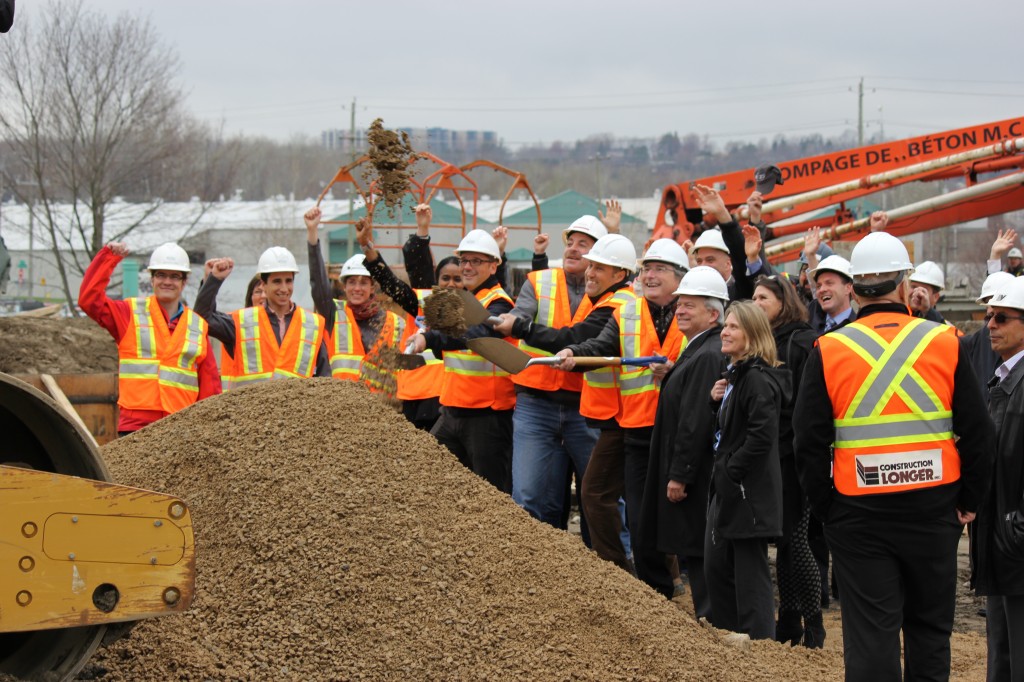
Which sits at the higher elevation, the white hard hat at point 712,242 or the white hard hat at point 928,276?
the white hard hat at point 712,242

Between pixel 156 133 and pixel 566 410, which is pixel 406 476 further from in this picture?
pixel 156 133

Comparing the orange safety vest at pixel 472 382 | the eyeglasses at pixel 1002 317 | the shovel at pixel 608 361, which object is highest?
the eyeglasses at pixel 1002 317

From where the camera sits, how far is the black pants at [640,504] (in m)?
6.48

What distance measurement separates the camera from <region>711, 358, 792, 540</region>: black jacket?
5535 millimetres

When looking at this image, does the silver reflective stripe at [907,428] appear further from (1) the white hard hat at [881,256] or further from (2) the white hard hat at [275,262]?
(2) the white hard hat at [275,262]

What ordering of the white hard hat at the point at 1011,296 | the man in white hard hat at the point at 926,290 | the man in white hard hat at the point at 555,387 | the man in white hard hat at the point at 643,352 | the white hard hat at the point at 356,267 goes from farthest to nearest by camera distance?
1. the white hard hat at the point at 356,267
2. the man in white hard hat at the point at 926,290
3. the man in white hard hat at the point at 555,387
4. the man in white hard hat at the point at 643,352
5. the white hard hat at the point at 1011,296

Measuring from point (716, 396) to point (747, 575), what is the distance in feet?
2.95

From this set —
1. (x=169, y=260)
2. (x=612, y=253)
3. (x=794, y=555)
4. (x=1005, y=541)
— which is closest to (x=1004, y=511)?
(x=1005, y=541)

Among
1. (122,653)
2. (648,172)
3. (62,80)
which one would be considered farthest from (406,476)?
(648,172)

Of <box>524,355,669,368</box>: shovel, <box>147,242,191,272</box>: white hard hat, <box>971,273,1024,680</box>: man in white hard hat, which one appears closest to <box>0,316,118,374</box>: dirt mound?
<box>147,242,191,272</box>: white hard hat

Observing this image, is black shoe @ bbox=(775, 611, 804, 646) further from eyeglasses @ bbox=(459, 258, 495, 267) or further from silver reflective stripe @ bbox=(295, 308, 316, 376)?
silver reflective stripe @ bbox=(295, 308, 316, 376)

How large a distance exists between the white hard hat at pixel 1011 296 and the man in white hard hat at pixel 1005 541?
39cm

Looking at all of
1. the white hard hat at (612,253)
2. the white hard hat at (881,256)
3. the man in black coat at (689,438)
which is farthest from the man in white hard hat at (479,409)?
the white hard hat at (881,256)

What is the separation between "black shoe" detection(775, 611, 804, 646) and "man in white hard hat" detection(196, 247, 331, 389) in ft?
11.3
